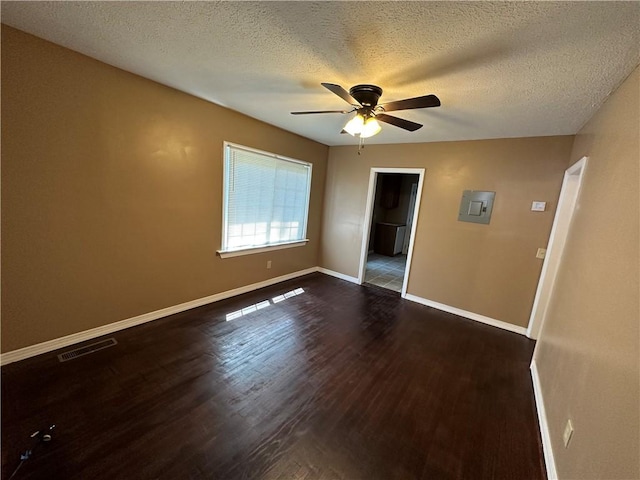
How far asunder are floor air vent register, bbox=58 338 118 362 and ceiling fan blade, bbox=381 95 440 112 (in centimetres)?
311

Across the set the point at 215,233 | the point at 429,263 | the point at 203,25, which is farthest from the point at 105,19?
the point at 429,263

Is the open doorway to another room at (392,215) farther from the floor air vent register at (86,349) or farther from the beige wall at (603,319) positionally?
the floor air vent register at (86,349)

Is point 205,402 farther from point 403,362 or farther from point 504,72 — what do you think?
point 504,72

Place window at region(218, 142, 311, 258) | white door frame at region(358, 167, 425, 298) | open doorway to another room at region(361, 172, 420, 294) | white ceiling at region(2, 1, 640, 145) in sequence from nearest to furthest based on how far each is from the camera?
white ceiling at region(2, 1, 640, 145) < window at region(218, 142, 311, 258) < white door frame at region(358, 167, 425, 298) < open doorway to another room at region(361, 172, 420, 294)

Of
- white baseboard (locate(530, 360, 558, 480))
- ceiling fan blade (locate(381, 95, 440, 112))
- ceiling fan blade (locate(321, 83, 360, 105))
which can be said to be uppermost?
ceiling fan blade (locate(321, 83, 360, 105))

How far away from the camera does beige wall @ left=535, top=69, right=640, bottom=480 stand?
102 centimetres

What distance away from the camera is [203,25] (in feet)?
4.95

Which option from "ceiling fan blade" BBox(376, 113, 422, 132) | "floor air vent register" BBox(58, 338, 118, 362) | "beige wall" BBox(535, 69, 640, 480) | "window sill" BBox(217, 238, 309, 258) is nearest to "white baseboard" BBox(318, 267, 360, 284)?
"window sill" BBox(217, 238, 309, 258)

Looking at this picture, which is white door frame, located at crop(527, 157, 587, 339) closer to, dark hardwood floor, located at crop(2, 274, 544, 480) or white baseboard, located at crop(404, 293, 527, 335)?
white baseboard, located at crop(404, 293, 527, 335)

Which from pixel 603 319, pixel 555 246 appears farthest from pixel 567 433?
pixel 555 246

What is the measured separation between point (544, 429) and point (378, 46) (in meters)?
2.77

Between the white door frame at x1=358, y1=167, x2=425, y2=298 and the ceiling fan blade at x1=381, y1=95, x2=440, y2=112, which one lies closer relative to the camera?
the ceiling fan blade at x1=381, y1=95, x2=440, y2=112

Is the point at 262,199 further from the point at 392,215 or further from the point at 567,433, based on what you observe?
the point at 392,215

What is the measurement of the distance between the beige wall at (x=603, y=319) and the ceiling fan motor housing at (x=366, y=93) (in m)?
1.49
